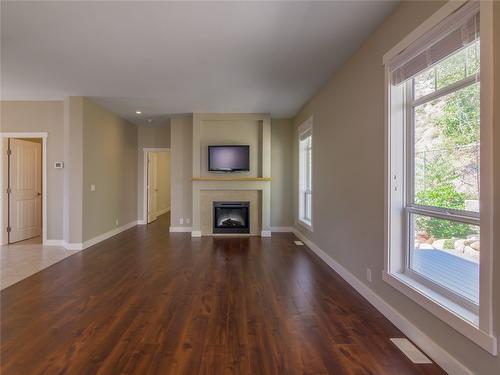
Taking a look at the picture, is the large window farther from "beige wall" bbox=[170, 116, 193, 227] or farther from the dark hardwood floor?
"beige wall" bbox=[170, 116, 193, 227]

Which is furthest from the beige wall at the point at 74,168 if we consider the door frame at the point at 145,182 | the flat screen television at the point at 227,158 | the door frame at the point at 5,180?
the door frame at the point at 145,182

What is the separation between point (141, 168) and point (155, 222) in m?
1.64

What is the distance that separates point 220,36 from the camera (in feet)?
8.98

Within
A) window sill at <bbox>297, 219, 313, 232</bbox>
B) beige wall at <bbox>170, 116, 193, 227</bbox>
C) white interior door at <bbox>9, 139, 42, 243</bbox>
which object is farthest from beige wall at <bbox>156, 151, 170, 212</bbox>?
window sill at <bbox>297, 219, 313, 232</bbox>

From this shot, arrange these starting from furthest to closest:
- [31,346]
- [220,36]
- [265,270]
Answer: [265,270] < [220,36] < [31,346]

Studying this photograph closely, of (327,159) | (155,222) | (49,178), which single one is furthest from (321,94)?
(155,222)

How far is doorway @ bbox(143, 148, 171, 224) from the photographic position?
7.50 m

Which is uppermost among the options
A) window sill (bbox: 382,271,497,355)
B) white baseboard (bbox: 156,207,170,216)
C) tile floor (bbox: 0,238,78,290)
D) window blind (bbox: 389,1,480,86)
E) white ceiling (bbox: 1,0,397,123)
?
white ceiling (bbox: 1,0,397,123)

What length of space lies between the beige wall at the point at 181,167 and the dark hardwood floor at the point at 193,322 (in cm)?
259

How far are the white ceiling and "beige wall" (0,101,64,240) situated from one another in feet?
1.09

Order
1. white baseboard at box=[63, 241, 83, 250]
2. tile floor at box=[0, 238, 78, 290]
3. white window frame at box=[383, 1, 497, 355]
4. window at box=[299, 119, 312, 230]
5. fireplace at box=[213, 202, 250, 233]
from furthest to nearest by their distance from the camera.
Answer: fireplace at box=[213, 202, 250, 233] < window at box=[299, 119, 312, 230] < white baseboard at box=[63, 241, 83, 250] < tile floor at box=[0, 238, 78, 290] < white window frame at box=[383, 1, 497, 355]

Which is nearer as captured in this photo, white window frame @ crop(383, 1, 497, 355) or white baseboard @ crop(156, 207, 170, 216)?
white window frame @ crop(383, 1, 497, 355)

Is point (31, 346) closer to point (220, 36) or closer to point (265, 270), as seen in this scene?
point (265, 270)

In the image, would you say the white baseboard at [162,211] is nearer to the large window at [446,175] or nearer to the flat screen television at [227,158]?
the flat screen television at [227,158]
